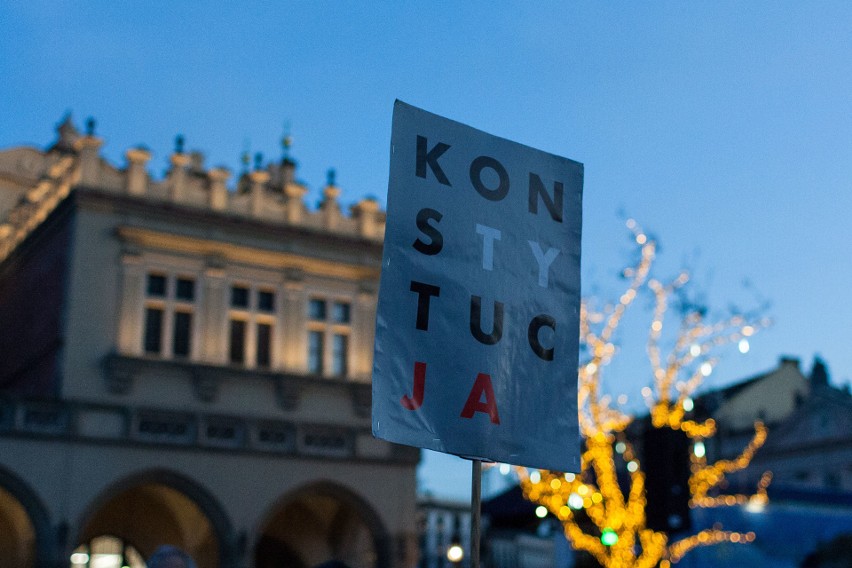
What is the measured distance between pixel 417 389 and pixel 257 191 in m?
22.6

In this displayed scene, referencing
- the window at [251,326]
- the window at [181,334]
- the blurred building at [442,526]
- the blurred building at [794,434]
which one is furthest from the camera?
the blurred building at [442,526]

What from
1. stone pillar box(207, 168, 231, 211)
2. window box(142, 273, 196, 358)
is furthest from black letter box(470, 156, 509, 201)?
stone pillar box(207, 168, 231, 211)

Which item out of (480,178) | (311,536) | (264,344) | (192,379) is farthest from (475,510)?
(311,536)

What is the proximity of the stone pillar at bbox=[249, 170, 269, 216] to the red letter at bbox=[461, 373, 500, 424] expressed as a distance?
73.3ft

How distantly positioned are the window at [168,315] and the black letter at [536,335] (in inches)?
814

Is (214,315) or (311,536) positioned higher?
(214,315)

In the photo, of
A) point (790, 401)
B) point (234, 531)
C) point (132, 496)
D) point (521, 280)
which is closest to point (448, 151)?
point (521, 280)

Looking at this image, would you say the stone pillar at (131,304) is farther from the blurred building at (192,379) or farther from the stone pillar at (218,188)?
the stone pillar at (218,188)

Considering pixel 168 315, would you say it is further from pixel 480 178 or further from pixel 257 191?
pixel 480 178

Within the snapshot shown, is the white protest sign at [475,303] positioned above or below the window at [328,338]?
below

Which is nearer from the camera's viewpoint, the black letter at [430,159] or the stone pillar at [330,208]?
the black letter at [430,159]

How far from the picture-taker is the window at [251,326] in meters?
25.7

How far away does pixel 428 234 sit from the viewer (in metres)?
4.71

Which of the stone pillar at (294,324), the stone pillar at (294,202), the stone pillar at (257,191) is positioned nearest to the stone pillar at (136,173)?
the stone pillar at (257,191)
